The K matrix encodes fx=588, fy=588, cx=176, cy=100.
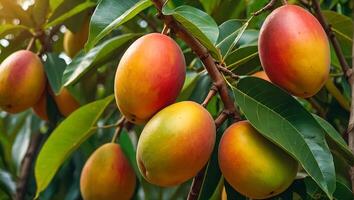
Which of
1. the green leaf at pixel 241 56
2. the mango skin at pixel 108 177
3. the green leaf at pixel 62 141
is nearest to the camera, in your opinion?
the green leaf at pixel 241 56

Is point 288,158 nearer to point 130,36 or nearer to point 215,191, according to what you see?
point 215,191

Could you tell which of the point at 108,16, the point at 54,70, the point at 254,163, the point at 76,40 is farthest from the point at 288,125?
the point at 76,40

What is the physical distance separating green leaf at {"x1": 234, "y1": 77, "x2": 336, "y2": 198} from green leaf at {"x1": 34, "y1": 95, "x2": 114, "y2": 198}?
0.51 meters

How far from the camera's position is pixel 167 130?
822mm

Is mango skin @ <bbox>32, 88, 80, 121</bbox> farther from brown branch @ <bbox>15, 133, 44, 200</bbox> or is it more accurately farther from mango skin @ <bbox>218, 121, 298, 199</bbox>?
mango skin @ <bbox>218, 121, 298, 199</bbox>

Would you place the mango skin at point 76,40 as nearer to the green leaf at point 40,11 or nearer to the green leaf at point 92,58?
the green leaf at point 40,11

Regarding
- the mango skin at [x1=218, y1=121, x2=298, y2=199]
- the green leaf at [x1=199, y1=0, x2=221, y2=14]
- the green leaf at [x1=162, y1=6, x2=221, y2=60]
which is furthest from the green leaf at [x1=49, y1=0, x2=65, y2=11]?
the mango skin at [x1=218, y1=121, x2=298, y2=199]

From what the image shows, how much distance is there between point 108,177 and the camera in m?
1.21

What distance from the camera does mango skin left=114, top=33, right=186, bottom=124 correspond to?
2.81 feet

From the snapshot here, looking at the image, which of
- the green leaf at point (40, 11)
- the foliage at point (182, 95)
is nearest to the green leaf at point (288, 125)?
the foliage at point (182, 95)

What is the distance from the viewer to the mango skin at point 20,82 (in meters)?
1.28

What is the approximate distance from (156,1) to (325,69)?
0.27 metres

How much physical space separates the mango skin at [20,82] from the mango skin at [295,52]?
0.62 m

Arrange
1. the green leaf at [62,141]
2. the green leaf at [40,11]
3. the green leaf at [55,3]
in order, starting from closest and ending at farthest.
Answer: the green leaf at [62,141]
the green leaf at [55,3]
the green leaf at [40,11]
